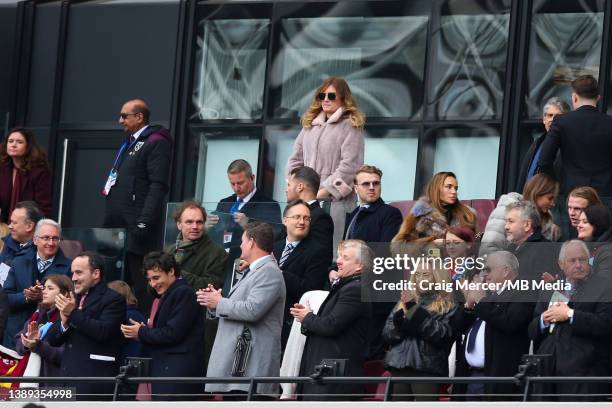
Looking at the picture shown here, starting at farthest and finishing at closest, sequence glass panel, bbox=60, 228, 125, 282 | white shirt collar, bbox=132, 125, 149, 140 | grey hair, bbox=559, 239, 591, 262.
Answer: white shirt collar, bbox=132, 125, 149, 140, glass panel, bbox=60, 228, 125, 282, grey hair, bbox=559, 239, 591, 262

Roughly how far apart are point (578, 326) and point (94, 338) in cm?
389

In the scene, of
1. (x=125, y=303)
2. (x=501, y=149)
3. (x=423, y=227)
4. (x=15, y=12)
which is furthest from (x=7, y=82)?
(x=423, y=227)

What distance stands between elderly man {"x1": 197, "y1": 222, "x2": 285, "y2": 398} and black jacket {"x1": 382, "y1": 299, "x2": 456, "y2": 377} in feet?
3.40

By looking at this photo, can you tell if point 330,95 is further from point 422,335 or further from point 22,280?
point 422,335

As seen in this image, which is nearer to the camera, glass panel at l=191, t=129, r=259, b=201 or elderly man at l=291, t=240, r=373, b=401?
elderly man at l=291, t=240, r=373, b=401

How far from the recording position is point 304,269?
45.1 feet

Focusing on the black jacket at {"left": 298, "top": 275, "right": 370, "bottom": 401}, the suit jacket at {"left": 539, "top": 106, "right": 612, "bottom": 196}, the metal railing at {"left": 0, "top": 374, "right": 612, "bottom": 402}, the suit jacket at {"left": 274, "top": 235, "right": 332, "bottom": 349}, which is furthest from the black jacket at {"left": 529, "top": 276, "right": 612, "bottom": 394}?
the suit jacket at {"left": 274, "top": 235, "right": 332, "bottom": 349}

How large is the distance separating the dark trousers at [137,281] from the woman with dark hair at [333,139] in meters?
1.76

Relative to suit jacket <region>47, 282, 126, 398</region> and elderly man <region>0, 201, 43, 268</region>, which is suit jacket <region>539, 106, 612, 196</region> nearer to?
suit jacket <region>47, 282, 126, 398</region>

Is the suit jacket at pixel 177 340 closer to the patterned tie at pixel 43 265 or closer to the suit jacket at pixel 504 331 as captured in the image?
the patterned tie at pixel 43 265

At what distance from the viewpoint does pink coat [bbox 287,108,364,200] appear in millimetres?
14922

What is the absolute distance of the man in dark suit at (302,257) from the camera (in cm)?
1372

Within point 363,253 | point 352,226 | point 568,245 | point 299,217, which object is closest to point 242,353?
point 363,253

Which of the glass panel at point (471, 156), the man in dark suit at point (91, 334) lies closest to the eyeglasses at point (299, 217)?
the man in dark suit at point (91, 334)
